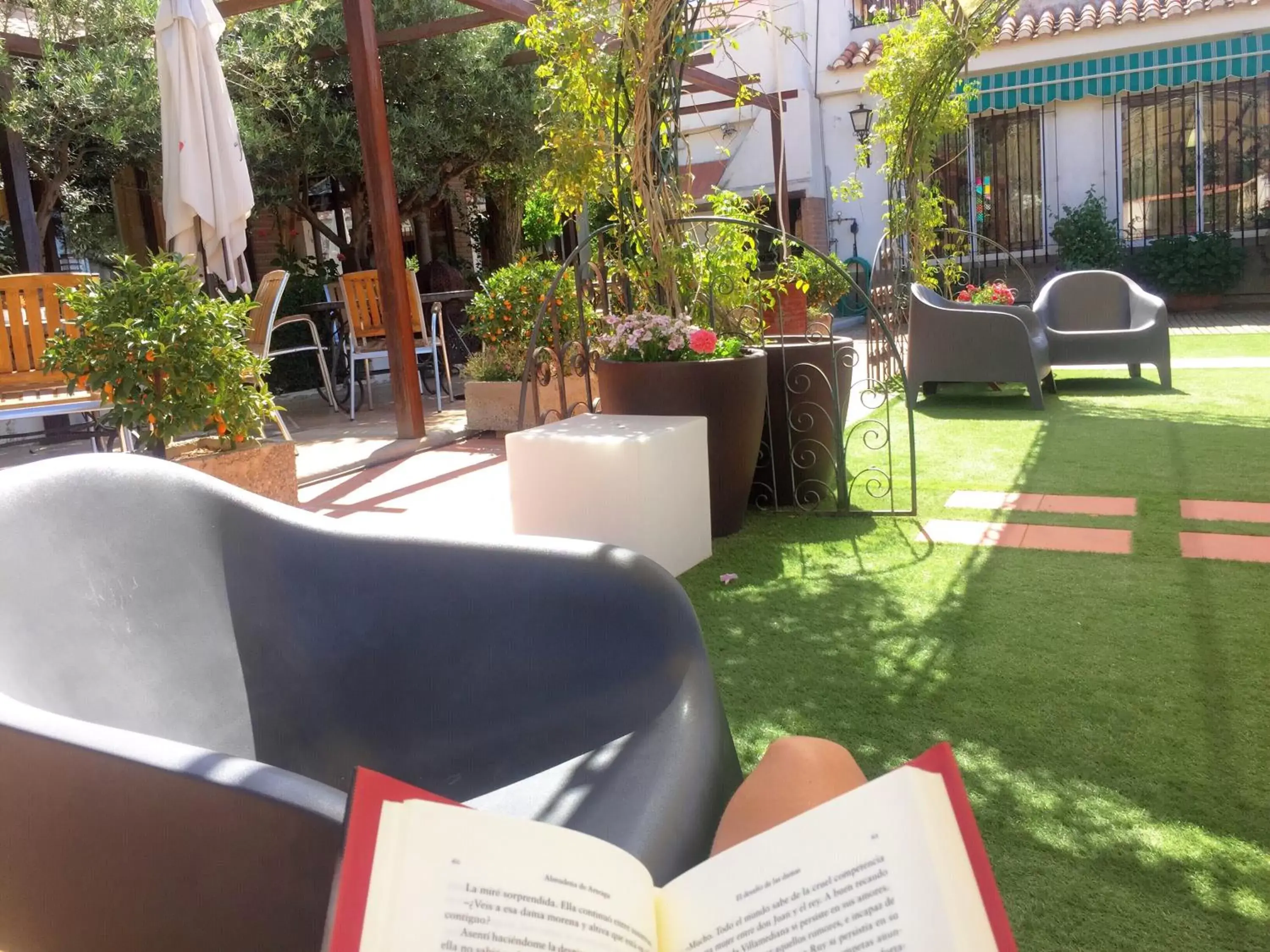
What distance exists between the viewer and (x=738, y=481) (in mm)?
3965

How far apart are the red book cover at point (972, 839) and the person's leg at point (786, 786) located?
280 millimetres

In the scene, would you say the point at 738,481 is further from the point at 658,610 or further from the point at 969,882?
the point at 969,882

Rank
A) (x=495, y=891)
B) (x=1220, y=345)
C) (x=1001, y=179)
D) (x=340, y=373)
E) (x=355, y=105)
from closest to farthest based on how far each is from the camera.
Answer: (x=495, y=891) < (x=355, y=105) < (x=340, y=373) < (x=1220, y=345) < (x=1001, y=179)

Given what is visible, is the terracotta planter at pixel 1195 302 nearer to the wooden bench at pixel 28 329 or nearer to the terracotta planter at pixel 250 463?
the terracotta planter at pixel 250 463

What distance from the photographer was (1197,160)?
13.0 meters

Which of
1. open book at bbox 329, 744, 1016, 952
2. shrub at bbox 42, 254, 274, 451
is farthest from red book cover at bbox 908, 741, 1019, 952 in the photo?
shrub at bbox 42, 254, 274, 451

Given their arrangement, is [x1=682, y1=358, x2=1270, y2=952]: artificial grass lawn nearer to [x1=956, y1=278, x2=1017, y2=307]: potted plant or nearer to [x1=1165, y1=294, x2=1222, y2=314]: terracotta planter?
[x1=956, y1=278, x2=1017, y2=307]: potted plant

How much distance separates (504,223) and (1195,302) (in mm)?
8081

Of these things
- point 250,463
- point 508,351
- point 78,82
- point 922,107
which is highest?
point 78,82

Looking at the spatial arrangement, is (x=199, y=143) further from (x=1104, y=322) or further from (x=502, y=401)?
(x=1104, y=322)

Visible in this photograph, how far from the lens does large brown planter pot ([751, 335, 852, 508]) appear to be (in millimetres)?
4246

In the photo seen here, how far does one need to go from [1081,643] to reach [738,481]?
1499 millimetres

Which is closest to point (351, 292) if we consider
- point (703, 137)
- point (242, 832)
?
point (242, 832)

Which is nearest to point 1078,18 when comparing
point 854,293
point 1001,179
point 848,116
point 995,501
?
point 1001,179
